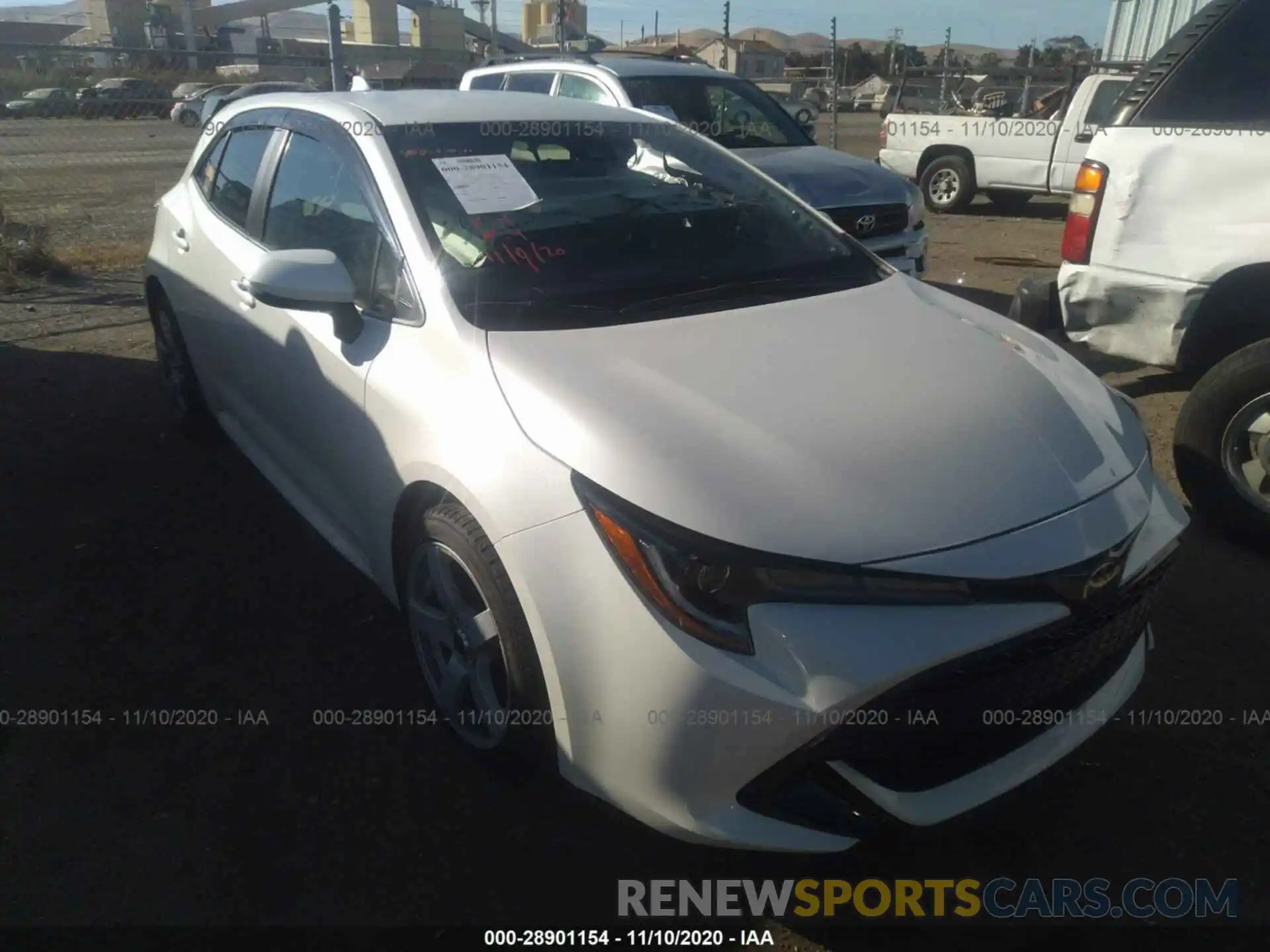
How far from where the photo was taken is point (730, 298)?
9.24 ft

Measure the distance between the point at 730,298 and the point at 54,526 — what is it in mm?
2925

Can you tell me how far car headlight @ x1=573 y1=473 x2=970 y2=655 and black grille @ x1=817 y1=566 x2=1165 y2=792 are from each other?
0.17 meters

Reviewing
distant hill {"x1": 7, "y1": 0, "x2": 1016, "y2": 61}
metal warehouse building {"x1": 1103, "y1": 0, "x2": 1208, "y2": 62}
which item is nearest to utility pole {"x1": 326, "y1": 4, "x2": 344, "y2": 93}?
distant hill {"x1": 7, "y1": 0, "x2": 1016, "y2": 61}

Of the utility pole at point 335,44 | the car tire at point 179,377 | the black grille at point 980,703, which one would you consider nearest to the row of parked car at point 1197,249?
the black grille at point 980,703

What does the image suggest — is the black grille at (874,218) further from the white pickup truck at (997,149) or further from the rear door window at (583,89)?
the white pickup truck at (997,149)

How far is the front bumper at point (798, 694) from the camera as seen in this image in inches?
72.5

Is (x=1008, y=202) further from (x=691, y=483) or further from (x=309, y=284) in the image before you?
(x=691, y=483)

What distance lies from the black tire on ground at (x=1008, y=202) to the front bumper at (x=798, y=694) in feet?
37.3

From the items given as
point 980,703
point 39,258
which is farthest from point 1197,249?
point 39,258

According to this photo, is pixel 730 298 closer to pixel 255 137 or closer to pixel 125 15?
pixel 255 137

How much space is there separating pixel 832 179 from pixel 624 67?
2.26 metres

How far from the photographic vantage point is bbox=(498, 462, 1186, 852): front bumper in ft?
6.04

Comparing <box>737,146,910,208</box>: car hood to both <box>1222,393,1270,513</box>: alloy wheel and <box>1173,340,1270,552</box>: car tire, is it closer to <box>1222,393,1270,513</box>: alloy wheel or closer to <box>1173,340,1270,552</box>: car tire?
<box>1173,340,1270,552</box>: car tire

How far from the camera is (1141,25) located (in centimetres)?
1694
